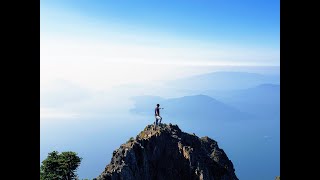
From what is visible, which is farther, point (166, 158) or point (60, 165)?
point (166, 158)

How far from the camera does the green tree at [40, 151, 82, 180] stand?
141 ft

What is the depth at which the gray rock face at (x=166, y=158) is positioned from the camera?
43.7m

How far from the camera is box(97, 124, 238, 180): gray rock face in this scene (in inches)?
1720

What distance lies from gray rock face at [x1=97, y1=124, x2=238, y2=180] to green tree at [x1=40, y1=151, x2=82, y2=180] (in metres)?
4.84

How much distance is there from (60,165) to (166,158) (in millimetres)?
15594

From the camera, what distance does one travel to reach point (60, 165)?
43.4 metres

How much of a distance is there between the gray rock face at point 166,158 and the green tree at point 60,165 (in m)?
4.84
